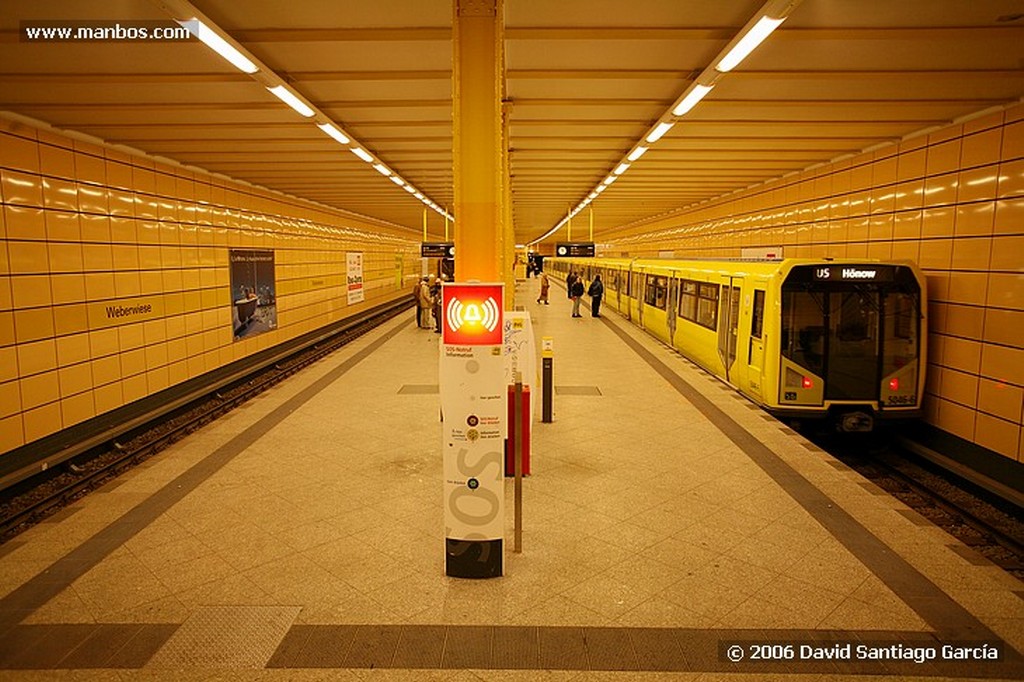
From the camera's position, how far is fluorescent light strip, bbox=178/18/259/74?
450 cm

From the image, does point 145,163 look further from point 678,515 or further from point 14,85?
point 678,515

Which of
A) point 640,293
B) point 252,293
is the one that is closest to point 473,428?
point 252,293

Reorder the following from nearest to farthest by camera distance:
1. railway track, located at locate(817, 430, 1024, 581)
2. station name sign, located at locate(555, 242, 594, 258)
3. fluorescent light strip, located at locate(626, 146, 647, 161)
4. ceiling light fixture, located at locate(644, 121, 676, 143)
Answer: railway track, located at locate(817, 430, 1024, 581), ceiling light fixture, located at locate(644, 121, 676, 143), fluorescent light strip, located at locate(626, 146, 647, 161), station name sign, located at locate(555, 242, 594, 258)

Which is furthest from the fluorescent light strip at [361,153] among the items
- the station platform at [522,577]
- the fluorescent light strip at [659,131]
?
the station platform at [522,577]

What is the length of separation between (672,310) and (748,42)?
385 inches

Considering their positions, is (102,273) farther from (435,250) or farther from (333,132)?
(435,250)

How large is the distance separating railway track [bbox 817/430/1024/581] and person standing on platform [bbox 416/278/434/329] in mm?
12277

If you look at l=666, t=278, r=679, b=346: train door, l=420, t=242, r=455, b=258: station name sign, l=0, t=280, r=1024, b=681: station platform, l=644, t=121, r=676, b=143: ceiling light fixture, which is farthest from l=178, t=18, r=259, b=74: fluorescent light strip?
l=420, t=242, r=455, b=258: station name sign

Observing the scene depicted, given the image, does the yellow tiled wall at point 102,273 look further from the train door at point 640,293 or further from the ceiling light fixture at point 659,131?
the train door at point 640,293

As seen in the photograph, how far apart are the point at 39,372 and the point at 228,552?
14.0ft

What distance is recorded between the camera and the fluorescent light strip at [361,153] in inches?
371

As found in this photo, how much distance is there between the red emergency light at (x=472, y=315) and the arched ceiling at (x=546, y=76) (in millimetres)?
2265

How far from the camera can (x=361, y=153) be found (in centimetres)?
979

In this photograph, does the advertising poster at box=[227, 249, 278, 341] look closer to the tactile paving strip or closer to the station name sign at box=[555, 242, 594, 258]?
the tactile paving strip
